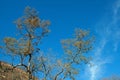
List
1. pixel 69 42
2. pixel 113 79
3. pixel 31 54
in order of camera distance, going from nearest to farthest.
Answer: pixel 31 54 → pixel 69 42 → pixel 113 79

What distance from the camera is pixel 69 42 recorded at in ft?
128

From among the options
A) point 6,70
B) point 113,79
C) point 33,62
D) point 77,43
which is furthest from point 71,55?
point 113,79

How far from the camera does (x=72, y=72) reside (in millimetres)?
38000

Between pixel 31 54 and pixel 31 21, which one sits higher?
pixel 31 21

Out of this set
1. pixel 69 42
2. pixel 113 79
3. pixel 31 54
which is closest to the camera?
pixel 31 54

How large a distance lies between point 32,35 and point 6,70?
5210mm

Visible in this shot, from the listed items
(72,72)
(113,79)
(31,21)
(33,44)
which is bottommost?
(72,72)

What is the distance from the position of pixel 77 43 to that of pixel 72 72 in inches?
145

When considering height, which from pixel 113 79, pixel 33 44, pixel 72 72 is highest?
pixel 113 79

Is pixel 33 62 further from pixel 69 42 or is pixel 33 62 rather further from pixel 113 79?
pixel 113 79

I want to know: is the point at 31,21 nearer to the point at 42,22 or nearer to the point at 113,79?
the point at 42,22

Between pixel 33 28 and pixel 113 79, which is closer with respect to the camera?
pixel 33 28

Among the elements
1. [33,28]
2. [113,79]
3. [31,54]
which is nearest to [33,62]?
[31,54]

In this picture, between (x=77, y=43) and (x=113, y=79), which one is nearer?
(x=77, y=43)
